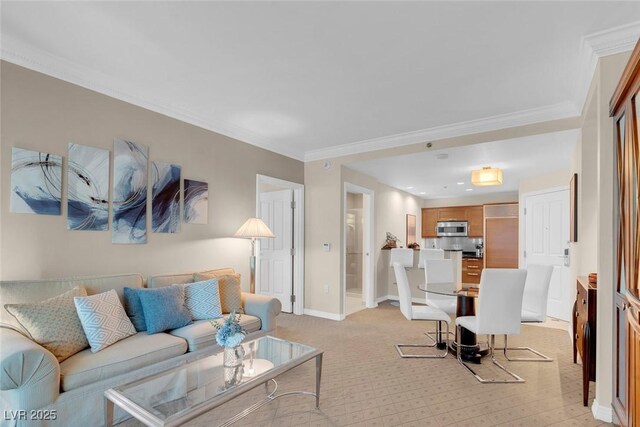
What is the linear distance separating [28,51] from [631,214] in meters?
4.15

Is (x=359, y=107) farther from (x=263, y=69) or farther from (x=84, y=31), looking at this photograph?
(x=84, y=31)

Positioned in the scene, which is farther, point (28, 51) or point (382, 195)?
point (382, 195)

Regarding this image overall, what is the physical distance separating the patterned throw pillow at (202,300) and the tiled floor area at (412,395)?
84 cm

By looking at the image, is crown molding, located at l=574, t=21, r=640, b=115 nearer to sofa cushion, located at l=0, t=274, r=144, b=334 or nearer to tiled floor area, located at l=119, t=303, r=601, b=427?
tiled floor area, located at l=119, t=303, r=601, b=427

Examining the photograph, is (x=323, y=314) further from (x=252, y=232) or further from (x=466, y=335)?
(x=466, y=335)

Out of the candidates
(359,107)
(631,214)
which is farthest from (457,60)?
(631,214)

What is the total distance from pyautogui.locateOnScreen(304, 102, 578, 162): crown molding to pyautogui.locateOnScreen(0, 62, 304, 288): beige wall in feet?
4.57

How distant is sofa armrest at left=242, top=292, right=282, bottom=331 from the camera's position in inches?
129

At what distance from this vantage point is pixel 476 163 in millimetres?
4805

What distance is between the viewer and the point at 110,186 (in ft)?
9.50

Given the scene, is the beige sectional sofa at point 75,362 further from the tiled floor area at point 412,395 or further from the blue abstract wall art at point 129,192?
the tiled floor area at point 412,395

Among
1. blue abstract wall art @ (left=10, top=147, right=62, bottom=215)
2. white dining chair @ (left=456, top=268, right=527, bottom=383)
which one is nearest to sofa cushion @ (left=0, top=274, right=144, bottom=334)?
blue abstract wall art @ (left=10, top=147, right=62, bottom=215)

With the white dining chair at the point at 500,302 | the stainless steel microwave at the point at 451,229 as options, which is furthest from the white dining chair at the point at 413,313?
the stainless steel microwave at the point at 451,229

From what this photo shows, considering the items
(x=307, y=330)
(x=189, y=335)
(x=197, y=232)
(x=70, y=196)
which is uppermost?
A: (x=70, y=196)
